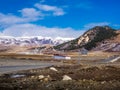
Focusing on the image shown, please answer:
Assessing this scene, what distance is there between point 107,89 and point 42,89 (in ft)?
17.7

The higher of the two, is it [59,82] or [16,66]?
[16,66]

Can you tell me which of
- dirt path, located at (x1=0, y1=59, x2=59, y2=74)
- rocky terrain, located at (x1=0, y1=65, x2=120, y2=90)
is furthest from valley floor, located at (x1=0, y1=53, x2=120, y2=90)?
dirt path, located at (x1=0, y1=59, x2=59, y2=74)

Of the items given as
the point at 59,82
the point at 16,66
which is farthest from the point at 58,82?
the point at 16,66

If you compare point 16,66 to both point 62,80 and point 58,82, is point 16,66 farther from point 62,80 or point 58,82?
point 58,82

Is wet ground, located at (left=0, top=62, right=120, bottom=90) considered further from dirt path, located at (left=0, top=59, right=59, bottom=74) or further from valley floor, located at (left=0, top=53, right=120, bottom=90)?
dirt path, located at (left=0, top=59, right=59, bottom=74)

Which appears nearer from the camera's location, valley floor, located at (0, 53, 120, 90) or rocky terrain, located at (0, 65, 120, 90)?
rocky terrain, located at (0, 65, 120, 90)

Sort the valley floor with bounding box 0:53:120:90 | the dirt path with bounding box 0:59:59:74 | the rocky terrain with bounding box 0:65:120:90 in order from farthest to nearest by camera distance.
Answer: the dirt path with bounding box 0:59:59:74
the valley floor with bounding box 0:53:120:90
the rocky terrain with bounding box 0:65:120:90

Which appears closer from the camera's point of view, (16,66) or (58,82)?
(58,82)

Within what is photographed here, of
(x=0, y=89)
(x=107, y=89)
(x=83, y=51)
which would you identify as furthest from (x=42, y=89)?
(x=83, y=51)

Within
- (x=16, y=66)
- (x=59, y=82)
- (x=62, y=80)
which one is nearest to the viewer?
(x=59, y=82)

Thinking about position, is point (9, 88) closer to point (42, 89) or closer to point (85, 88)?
point (42, 89)

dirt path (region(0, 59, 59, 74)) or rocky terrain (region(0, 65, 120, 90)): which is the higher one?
dirt path (region(0, 59, 59, 74))

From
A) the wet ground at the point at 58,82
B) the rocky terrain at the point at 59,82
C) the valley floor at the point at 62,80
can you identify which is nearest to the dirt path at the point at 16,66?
the valley floor at the point at 62,80

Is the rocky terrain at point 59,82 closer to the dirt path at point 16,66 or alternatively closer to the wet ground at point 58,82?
the wet ground at point 58,82
